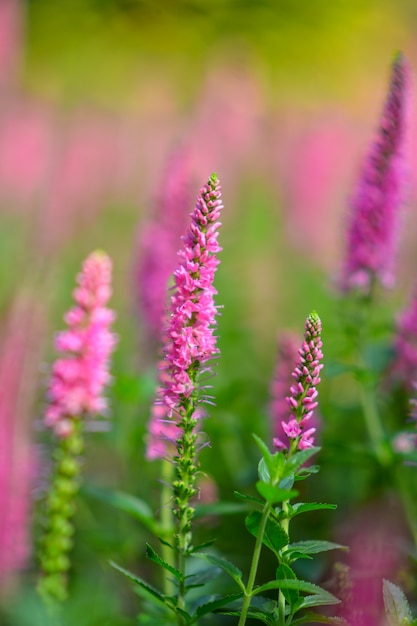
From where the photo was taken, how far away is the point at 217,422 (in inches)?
108

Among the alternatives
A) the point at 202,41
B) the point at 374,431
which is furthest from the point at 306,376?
the point at 202,41

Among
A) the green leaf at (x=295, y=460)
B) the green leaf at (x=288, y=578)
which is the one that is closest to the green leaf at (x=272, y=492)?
the green leaf at (x=295, y=460)

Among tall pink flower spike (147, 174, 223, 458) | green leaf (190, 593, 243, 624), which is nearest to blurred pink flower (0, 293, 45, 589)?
tall pink flower spike (147, 174, 223, 458)

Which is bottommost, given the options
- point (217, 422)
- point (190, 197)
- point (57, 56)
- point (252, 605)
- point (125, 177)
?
point (252, 605)

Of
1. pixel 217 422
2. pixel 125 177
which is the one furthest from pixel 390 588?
pixel 125 177

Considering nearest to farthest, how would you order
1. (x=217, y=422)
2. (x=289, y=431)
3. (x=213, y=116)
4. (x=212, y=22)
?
(x=289, y=431) → (x=217, y=422) → (x=213, y=116) → (x=212, y=22)

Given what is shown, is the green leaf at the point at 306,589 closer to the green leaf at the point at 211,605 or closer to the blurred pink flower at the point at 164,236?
the green leaf at the point at 211,605

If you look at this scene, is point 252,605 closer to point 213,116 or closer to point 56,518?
point 56,518

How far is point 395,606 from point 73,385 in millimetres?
853

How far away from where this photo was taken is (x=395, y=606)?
4.51 ft

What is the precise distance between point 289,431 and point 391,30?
10.3 m

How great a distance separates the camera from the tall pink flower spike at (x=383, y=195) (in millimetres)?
2268

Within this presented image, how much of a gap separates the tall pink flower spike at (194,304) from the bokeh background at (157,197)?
0.30 metres

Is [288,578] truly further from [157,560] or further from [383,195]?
[383,195]
